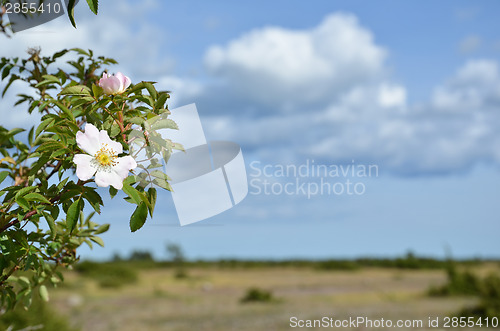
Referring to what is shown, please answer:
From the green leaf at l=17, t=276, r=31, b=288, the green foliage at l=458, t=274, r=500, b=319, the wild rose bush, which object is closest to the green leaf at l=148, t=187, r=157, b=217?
the wild rose bush

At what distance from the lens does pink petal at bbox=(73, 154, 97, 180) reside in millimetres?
1373

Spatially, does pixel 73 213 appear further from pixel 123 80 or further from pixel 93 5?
pixel 93 5

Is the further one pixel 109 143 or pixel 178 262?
pixel 178 262

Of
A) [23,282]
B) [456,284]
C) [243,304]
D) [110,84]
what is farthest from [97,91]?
[456,284]

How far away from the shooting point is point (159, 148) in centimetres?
158

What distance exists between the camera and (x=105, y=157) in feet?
4.62

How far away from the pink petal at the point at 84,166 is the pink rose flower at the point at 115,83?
28 centimetres

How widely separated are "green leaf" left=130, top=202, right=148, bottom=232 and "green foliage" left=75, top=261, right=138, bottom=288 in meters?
21.3

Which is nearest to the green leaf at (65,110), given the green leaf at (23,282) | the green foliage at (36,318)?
the green leaf at (23,282)

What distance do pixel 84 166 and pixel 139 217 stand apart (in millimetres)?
221

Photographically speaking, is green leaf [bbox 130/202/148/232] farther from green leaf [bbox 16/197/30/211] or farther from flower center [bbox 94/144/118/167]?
green leaf [bbox 16/197/30/211]

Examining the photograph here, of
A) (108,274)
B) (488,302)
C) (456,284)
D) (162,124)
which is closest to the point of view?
(162,124)

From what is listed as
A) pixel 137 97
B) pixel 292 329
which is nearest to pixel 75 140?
pixel 137 97

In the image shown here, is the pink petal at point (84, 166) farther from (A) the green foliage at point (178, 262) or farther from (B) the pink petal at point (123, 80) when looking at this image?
(A) the green foliage at point (178, 262)
